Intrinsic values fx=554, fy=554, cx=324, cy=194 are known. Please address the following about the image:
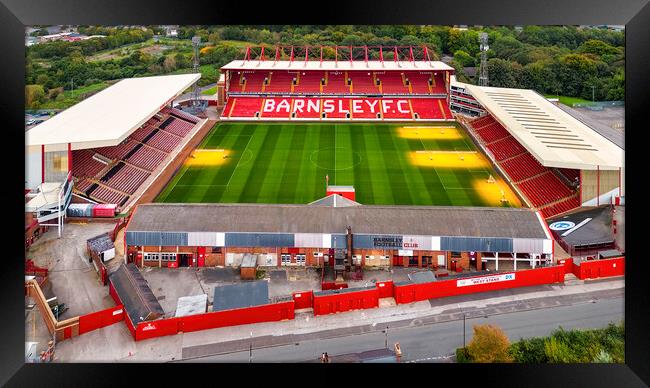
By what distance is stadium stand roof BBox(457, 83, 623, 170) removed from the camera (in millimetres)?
25422

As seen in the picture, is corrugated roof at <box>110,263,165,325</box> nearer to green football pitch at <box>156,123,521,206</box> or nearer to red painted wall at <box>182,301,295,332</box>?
red painted wall at <box>182,301,295,332</box>

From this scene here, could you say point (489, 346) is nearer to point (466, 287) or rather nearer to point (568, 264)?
point (466, 287)

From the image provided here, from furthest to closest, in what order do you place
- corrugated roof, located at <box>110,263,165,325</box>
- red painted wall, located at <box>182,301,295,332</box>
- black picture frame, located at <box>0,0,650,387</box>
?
corrugated roof, located at <box>110,263,165,325</box> < red painted wall, located at <box>182,301,295,332</box> < black picture frame, located at <box>0,0,650,387</box>

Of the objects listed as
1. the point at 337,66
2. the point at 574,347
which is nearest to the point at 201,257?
the point at 574,347

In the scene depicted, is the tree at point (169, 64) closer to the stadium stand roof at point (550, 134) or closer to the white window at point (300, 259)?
the stadium stand roof at point (550, 134)

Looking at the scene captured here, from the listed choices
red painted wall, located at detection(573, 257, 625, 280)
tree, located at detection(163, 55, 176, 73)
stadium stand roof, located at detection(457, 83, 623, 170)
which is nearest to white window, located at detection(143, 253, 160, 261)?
red painted wall, located at detection(573, 257, 625, 280)

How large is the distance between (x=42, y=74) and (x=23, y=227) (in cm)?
5170

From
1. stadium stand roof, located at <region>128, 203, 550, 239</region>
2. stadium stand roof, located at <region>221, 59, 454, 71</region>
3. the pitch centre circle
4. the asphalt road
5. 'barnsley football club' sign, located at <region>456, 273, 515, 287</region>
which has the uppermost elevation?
stadium stand roof, located at <region>221, 59, 454, 71</region>

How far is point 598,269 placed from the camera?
65.3ft

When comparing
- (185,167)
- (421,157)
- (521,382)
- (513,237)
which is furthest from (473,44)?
(521,382)

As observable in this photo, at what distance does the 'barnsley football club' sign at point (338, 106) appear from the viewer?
1855 inches

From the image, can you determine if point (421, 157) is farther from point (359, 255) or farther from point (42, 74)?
point (42, 74)

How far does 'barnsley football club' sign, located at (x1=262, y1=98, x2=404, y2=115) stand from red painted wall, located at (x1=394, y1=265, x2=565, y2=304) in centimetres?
2916

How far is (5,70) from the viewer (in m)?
9.74
